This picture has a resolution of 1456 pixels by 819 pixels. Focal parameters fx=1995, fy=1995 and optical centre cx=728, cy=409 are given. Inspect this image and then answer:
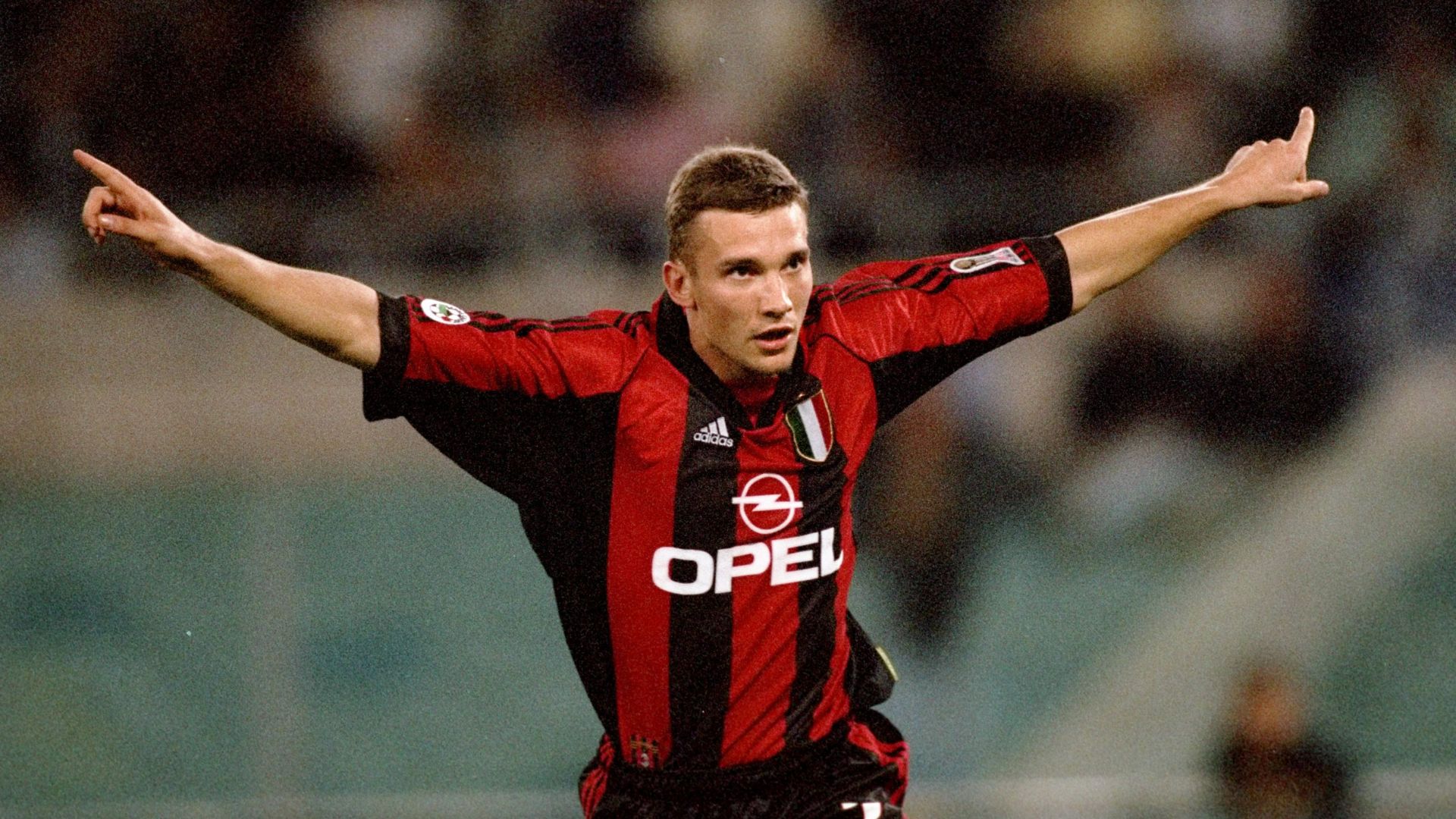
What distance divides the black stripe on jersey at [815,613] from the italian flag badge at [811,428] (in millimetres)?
22

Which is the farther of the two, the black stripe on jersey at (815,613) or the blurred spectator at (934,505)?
the blurred spectator at (934,505)

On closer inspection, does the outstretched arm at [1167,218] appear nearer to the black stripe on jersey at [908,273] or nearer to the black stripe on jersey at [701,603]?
the black stripe on jersey at [908,273]

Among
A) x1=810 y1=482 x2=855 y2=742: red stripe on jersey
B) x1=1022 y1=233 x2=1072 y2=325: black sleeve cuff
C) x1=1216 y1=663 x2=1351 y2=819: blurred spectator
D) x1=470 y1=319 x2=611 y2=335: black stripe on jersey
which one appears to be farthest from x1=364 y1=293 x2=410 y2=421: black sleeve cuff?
x1=1216 y1=663 x2=1351 y2=819: blurred spectator

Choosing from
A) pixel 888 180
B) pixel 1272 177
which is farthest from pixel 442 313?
pixel 888 180

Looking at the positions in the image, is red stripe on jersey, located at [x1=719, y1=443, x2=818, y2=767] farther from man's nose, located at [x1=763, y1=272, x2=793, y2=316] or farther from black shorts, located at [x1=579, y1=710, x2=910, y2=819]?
man's nose, located at [x1=763, y1=272, x2=793, y2=316]

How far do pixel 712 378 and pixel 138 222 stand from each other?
1.21m

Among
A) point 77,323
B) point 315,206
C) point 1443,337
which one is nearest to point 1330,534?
point 1443,337

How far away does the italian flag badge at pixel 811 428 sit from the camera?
4207 mm

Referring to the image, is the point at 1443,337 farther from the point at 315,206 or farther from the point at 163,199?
the point at 163,199

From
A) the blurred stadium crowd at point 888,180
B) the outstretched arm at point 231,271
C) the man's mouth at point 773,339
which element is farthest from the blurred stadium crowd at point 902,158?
the outstretched arm at point 231,271

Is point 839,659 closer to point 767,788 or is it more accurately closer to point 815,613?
point 815,613

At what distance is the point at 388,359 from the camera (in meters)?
3.85

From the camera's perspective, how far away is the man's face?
404 cm

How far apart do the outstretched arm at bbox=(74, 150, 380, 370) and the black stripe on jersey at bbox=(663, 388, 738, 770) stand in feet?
2.49
